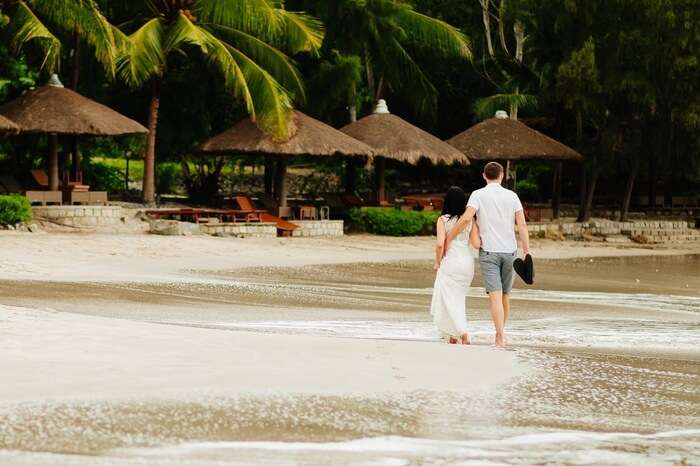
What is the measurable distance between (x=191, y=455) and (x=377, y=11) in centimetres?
2469

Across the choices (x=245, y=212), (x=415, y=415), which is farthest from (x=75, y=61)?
(x=415, y=415)

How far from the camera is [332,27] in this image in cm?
3059

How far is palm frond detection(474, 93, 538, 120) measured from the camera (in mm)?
31844

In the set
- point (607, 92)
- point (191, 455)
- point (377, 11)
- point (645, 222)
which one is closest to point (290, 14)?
point (377, 11)

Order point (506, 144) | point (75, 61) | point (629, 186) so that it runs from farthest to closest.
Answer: point (629, 186)
point (506, 144)
point (75, 61)

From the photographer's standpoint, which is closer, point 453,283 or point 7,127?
point 453,283

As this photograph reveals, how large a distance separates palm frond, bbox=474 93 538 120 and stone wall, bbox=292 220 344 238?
843cm

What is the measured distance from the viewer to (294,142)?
24969 millimetres

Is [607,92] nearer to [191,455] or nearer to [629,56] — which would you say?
[629,56]

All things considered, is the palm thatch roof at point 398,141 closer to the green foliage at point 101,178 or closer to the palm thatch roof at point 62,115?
the palm thatch roof at point 62,115

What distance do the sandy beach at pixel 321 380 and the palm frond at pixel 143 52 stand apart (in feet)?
31.6

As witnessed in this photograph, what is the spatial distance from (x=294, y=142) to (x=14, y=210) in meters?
6.21

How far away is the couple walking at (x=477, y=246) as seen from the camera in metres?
9.13

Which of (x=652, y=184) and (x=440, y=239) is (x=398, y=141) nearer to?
(x=652, y=184)
